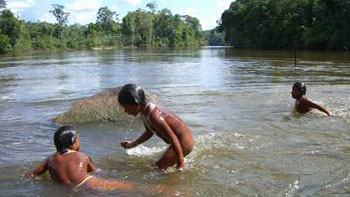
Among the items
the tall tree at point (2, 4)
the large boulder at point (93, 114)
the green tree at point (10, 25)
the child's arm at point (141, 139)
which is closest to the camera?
the child's arm at point (141, 139)

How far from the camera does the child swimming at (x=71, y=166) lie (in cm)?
576

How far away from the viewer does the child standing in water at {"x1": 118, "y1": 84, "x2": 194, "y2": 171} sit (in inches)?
232

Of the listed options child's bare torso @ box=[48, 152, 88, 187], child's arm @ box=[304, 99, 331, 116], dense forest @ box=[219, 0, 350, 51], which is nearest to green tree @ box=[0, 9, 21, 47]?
dense forest @ box=[219, 0, 350, 51]

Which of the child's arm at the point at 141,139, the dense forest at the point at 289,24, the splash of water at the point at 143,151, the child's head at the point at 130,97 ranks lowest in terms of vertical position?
the splash of water at the point at 143,151

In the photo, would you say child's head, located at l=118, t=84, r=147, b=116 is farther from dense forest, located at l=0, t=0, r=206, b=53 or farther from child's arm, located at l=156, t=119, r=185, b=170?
dense forest, located at l=0, t=0, r=206, b=53

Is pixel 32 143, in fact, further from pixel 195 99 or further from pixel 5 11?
pixel 5 11

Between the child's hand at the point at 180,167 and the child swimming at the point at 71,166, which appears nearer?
the child swimming at the point at 71,166

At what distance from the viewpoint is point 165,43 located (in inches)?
5217

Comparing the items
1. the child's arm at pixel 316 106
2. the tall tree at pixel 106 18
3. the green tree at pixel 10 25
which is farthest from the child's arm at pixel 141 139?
the tall tree at pixel 106 18

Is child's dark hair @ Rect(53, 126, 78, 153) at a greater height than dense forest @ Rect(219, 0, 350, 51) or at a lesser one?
lesser

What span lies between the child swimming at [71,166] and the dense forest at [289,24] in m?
54.3

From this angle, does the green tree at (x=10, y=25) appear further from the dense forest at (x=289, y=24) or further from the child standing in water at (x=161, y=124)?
the child standing in water at (x=161, y=124)

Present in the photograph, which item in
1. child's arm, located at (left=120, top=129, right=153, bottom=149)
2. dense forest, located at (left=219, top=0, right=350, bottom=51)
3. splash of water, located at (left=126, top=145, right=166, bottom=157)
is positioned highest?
dense forest, located at (left=219, top=0, right=350, bottom=51)

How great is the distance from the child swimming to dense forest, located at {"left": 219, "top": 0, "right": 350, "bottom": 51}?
178ft
